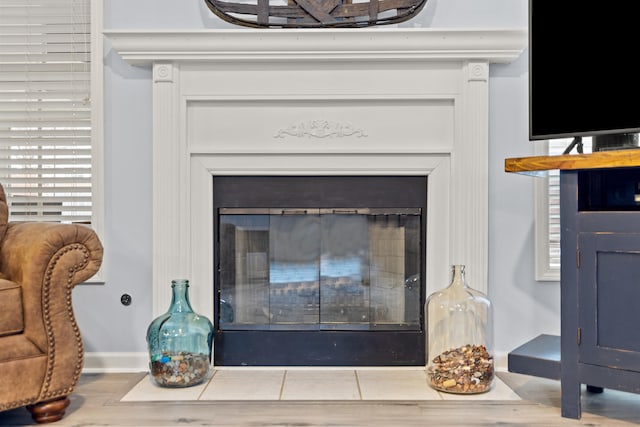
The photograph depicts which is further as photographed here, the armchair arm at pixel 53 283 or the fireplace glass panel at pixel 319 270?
the fireplace glass panel at pixel 319 270

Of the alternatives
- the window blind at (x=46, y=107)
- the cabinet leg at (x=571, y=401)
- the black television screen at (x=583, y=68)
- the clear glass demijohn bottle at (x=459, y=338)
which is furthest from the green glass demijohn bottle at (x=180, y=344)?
the black television screen at (x=583, y=68)

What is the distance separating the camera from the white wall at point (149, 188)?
2.77 metres

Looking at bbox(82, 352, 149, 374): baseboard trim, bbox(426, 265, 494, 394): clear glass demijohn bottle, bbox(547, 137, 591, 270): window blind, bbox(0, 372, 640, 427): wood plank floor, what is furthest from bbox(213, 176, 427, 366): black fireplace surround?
bbox(547, 137, 591, 270): window blind

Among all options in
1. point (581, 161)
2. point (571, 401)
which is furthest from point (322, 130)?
point (571, 401)

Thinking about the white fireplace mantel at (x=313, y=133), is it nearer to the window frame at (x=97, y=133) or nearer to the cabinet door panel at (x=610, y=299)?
the window frame at (x=97, y=133)

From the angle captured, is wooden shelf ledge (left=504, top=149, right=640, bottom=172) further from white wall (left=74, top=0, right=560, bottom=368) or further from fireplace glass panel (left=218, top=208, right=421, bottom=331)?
fireplace glass panel (left=218, top=208, right=421, bottom=331)

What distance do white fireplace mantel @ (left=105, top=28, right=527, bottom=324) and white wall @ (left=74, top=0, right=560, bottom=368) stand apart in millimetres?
113

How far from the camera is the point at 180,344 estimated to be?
2.51 meters

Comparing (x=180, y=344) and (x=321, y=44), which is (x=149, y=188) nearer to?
(x=180, y=344)

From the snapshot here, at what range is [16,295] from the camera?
192 centimetres

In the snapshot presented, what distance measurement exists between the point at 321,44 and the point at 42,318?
5.37 ft

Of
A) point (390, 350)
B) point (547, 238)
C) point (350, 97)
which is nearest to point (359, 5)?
point (350, 97)

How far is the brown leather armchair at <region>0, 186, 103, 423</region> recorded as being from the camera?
1.89 meters

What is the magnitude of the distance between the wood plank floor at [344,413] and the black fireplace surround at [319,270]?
1.73 feet
